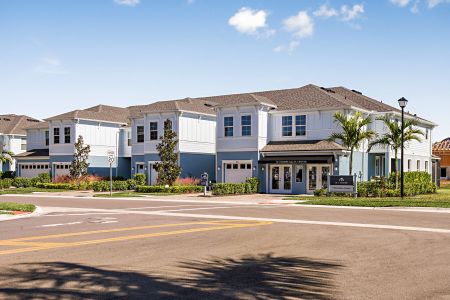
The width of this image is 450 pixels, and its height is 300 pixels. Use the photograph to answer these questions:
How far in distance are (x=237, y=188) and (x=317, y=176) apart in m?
5.68

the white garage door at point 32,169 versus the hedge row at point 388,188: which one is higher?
the white garage door at point 32,169

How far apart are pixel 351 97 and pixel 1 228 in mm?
32962

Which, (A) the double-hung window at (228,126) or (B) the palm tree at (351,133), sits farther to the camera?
(A) the double-hung window at (228,126)

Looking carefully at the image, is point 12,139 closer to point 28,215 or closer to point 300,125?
point 300,125

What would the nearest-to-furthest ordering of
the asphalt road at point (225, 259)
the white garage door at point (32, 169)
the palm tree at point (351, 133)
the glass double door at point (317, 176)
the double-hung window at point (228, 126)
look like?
the asphalt road at point (225, 259)
the palm tree at point (351, 133)
the glass double door at point (317, 176)
the double-hung window at point (228, 126)
the white garage door at point (32, 169)

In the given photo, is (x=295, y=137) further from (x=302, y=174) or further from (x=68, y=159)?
(x=68, y=159)

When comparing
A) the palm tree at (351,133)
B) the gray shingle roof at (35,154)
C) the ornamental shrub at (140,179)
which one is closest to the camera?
the palm tree at (351,133)

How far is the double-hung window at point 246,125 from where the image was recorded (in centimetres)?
4019

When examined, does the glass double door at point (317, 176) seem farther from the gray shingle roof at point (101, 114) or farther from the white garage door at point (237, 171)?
the gray shingle roof at point (101, 114)

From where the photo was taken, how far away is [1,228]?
16797 mm

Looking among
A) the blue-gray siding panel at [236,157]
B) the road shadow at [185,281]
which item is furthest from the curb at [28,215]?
the blue-gray siding panel at [236,157]

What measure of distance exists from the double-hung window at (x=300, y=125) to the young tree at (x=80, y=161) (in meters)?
19.0

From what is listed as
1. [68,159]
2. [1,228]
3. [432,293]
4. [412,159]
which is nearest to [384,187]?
[412,159]

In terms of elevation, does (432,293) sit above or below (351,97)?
below
